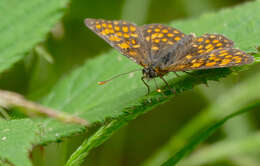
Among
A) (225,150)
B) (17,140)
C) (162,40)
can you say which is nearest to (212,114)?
(225,150)

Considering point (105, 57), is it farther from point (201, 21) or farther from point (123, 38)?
point (201, 21)

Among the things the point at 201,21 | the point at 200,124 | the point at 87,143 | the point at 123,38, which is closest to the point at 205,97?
the point at 200,124

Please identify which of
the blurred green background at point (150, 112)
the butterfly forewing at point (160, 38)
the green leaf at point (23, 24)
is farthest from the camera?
the blurred green background at point (150, 112)

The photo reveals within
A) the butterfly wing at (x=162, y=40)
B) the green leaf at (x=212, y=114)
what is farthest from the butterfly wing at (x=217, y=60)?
the green leaf at (x=212, y=114)

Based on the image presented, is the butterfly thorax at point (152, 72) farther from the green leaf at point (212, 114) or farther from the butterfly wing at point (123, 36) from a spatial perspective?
the green leaf at point (212, 114)

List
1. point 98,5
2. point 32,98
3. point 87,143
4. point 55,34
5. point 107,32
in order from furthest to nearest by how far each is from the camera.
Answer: point 98,5 → point 55,34 → point 32,98 → point 107,32 → point 87,143

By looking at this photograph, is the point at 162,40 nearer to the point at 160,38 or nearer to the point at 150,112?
the point at 160,38

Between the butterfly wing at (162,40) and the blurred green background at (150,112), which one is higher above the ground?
the butterfly wing at (162,40)

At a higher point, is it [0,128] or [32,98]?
[0,128]

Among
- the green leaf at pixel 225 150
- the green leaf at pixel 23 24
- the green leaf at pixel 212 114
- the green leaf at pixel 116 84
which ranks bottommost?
the green leaf at pixel 225 150
